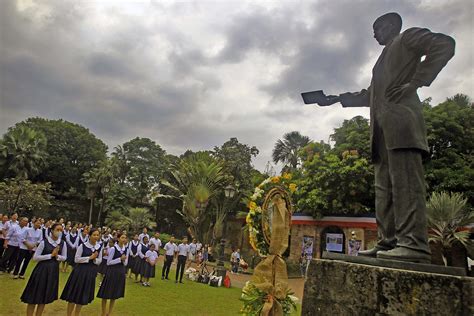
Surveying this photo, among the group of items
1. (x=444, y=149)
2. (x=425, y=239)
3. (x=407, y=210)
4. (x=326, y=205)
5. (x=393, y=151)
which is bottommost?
(x=425, y=239)

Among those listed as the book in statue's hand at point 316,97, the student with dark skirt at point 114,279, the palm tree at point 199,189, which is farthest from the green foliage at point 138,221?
the book in statue's hand at point 316,97

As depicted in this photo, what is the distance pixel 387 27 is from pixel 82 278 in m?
6.85

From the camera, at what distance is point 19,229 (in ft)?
38.0

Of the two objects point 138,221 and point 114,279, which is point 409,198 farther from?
point 138,221

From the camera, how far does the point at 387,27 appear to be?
10.6 feet

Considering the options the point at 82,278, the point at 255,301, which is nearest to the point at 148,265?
the point at 82,278

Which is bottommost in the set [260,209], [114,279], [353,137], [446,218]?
[114,279]

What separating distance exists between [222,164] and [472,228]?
1875cm

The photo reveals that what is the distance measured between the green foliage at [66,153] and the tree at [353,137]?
28392 mm

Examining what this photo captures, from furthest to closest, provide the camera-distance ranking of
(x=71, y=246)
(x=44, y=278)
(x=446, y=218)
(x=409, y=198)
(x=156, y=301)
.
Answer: (x=71, y=246) → (x=446, y=218) → (x=156, y=301) → (x=44, y=278) → (x=409, y=198)

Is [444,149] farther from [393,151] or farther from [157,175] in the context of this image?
[157,175]

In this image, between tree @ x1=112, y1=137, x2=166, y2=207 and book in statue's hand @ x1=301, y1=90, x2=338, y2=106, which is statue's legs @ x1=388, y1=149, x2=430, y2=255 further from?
tree @ x1=112, y1=137, x2=166, y2=207

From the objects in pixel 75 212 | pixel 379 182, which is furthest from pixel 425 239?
pixel 75 212

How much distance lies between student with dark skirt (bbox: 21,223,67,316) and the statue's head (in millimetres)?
6585
